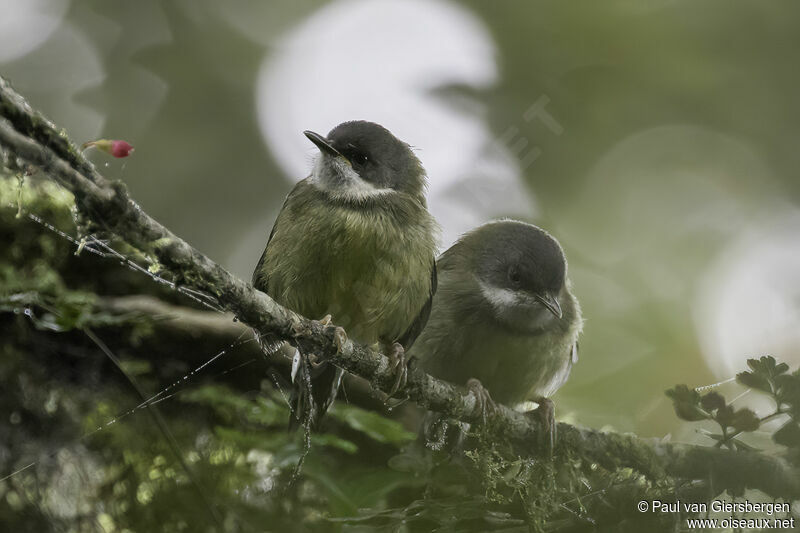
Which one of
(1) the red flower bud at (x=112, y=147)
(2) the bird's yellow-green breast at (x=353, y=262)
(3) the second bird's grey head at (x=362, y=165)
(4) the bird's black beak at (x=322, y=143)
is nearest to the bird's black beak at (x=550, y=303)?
(2) the bird's yellow-green breast at (x=353, y=262)

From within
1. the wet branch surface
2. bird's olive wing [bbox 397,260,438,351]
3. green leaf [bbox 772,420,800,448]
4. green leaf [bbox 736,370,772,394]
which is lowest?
the wet branch surface

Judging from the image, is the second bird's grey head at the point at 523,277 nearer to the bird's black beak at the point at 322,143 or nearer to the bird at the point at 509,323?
the bird at the point at 509,323

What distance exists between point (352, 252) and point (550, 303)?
3.36ft

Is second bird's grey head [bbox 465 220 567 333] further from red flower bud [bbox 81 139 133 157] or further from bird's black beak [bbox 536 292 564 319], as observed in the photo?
red flower bud [bbox 81 139 133 157]

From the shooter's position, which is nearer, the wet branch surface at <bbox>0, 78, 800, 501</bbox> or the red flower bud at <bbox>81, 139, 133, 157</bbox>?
the wet branch surface at <bbox>0, 78, 800, 501</bbox>

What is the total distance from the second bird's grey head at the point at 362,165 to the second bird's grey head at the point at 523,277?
0.59m

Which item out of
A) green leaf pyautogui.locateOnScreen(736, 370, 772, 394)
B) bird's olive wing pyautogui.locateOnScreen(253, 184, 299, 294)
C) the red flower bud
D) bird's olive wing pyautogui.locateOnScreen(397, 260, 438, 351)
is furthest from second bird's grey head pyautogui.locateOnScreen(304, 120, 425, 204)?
green leaf pyautogui.locateOnScreen(736, 370, 772, 394)

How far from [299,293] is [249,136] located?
489 centimetres

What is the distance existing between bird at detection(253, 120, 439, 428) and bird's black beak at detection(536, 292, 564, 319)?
517mm

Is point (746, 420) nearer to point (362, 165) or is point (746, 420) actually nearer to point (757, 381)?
point (757, 381)

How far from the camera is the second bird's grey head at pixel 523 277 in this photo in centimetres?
Result: 352

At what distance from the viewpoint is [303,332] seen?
87.7 inches

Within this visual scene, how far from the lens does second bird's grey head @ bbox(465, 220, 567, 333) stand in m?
3.52

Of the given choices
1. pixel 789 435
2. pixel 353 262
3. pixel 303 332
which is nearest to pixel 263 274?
pixel 353 262
